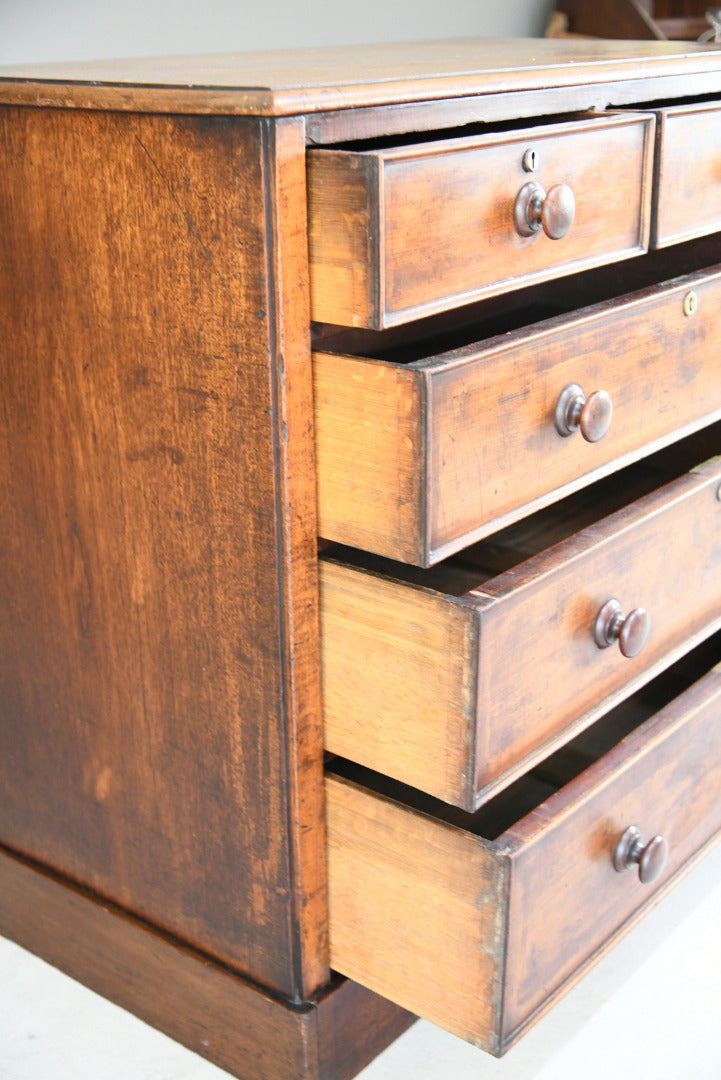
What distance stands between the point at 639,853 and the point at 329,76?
0.66 m

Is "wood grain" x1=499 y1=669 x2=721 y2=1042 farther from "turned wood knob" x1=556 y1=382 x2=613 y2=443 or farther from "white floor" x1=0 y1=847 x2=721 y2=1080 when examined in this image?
"turned wood knob" x1=556 y1=382 x2=613 y2=443

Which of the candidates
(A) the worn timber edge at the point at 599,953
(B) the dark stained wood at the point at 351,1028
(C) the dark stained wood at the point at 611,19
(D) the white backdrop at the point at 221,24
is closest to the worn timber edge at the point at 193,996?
(B) the dark stained wood at the point at 351,1028

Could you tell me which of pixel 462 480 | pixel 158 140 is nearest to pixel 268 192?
pixel 158 140

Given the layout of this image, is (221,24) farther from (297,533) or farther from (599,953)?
(599,953)

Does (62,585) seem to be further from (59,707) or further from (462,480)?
(462,480)

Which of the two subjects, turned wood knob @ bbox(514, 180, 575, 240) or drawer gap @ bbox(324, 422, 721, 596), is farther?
drawer gap @ bbox(324, 422, 721, 596)

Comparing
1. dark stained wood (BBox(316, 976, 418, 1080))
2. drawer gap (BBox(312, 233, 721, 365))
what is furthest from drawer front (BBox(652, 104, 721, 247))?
dark stained wood (BBox(316, 976, 418, 1080))

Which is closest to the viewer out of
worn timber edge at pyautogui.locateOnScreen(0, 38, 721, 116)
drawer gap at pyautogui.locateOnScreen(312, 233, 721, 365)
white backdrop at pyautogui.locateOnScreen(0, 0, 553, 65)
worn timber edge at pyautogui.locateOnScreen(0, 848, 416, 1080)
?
worn timber edge at pyautogui.locateOnScreen(0, 38, 721, 116)

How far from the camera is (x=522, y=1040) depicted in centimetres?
107

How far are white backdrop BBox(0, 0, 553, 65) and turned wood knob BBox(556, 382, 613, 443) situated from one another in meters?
0.82

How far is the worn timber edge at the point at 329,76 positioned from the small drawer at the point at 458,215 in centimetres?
4

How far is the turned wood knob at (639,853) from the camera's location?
0.98 m

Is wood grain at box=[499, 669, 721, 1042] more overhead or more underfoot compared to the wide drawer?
more underfoot

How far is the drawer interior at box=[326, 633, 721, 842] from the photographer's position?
3.37ft
